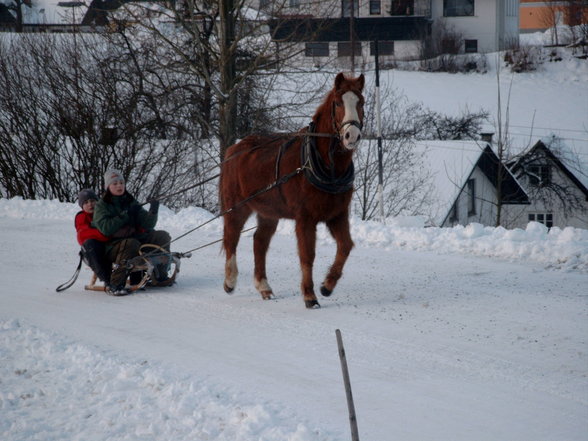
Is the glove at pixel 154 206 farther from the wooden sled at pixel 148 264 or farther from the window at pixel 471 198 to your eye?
the window at pixel 471 198

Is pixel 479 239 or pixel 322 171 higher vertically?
pixel 322 171

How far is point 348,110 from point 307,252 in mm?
1561

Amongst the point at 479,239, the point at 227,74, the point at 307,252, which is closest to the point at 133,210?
the point at 307,252

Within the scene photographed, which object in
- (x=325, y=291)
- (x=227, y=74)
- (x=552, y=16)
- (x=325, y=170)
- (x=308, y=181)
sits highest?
(x=552, y=16)

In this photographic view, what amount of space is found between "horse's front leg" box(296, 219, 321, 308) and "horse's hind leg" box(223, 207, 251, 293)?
1.19 metres

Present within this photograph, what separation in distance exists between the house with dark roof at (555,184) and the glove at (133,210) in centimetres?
3163

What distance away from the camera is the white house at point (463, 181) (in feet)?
104

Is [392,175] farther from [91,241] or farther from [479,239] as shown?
[91,241]

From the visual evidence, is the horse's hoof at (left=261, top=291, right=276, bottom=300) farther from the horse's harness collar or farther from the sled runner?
the horse's harness collar

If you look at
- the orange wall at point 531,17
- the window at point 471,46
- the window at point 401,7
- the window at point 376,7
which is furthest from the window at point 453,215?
the orange wall at point 531,17

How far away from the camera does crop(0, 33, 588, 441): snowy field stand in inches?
198

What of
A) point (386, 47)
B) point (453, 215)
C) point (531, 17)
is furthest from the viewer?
point (531, 17)

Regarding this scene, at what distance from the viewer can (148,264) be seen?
894cm

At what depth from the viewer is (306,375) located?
19.3ft
